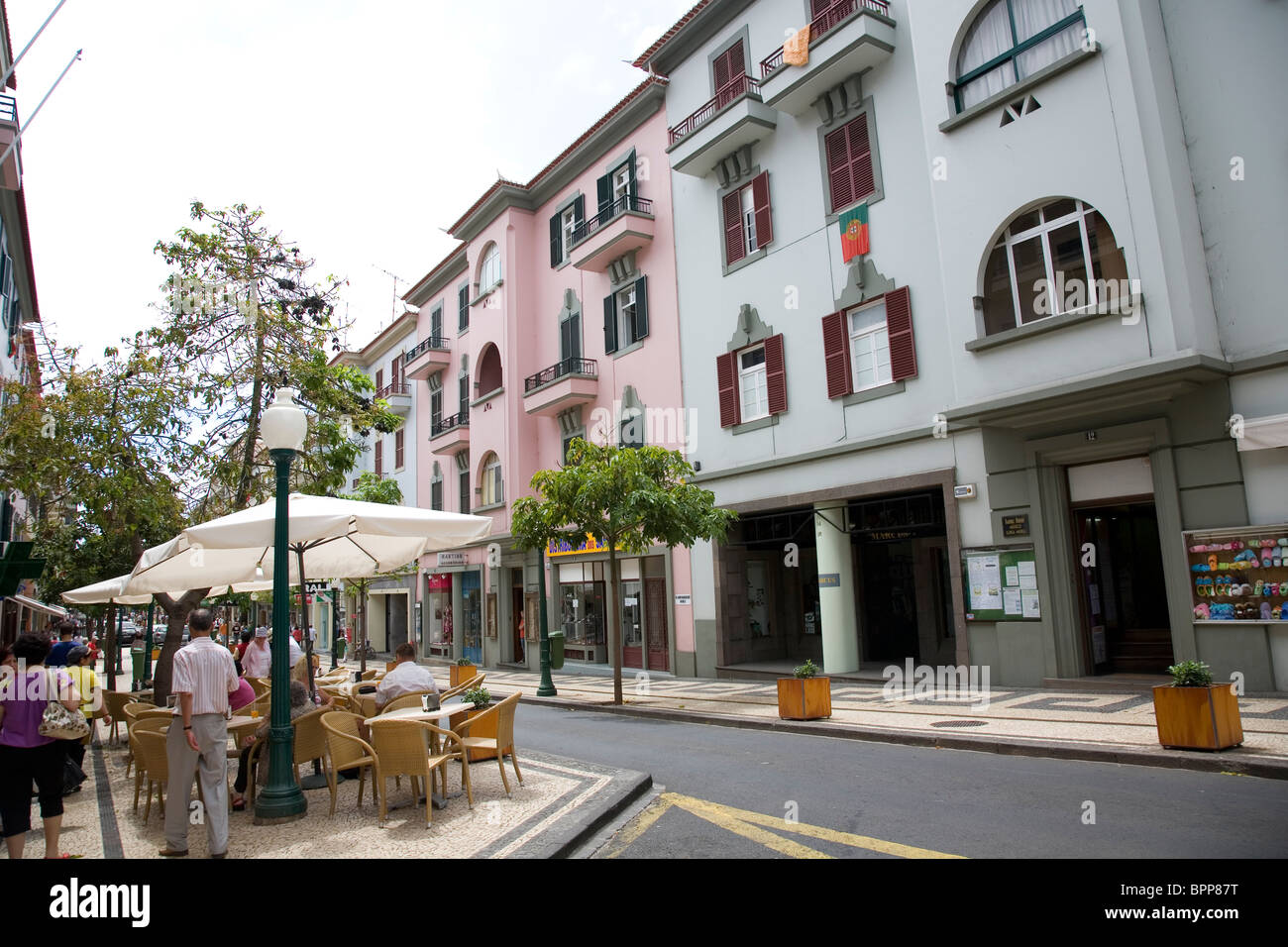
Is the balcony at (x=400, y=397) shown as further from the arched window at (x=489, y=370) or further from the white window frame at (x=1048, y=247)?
the white window frame at (x=1048, y=247)

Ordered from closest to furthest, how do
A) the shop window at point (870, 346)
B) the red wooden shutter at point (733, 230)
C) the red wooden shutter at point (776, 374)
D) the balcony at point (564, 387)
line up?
the shop window at point (870, 346) < the red wooden shutter at point (776, 374) < the red wooden shutter at point (733, 230) < the balcony at point (564, 387)

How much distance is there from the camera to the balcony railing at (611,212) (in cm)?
2184

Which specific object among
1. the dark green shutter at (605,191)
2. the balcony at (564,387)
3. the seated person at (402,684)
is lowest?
the seated person at (402,684)

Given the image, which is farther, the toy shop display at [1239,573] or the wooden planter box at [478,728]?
the toy shop display at [1239,573]

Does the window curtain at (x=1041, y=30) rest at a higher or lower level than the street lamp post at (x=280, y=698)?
higher

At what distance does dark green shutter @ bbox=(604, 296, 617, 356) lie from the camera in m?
23.4

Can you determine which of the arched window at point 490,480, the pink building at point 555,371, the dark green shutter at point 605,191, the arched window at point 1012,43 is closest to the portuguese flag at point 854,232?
the arched window at point 1012,43

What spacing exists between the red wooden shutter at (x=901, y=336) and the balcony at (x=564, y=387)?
9.93 meters

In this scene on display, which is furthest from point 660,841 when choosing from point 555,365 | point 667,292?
point 555,365

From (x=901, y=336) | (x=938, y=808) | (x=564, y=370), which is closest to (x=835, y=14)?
(x=901, y=336)

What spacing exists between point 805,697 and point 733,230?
11.5m

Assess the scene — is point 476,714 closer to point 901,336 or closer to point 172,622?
point 172,622

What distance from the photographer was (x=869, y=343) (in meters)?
16.3

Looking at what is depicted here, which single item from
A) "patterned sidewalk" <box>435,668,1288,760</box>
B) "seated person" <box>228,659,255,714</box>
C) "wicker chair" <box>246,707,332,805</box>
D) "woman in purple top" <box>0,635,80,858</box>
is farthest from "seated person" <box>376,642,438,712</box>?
"patterned sidewalk" <box>435,668,1288,760</box>
